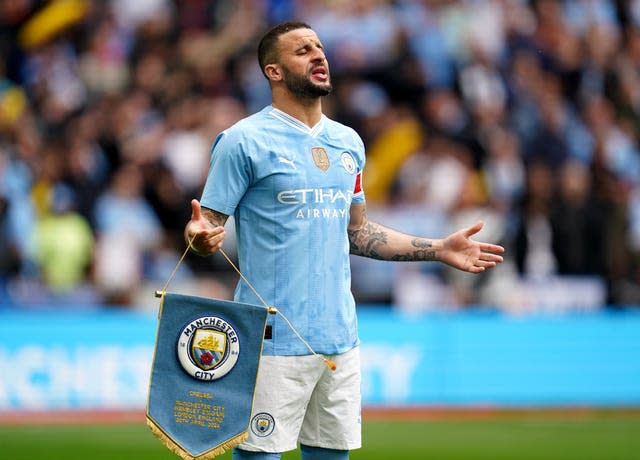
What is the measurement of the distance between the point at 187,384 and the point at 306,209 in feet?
3.11

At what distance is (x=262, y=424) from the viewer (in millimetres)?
5715

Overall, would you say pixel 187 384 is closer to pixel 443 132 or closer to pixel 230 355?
pixel 230 355

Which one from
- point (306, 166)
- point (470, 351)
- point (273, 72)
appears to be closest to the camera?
point (306, 166)

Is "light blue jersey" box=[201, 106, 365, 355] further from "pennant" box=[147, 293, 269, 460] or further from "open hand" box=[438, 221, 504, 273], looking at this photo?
"open hand" box=[438, 221, 504, 273]

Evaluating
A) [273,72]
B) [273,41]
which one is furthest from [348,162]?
[273,41]

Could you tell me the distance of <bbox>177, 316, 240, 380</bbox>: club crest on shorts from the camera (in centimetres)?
564

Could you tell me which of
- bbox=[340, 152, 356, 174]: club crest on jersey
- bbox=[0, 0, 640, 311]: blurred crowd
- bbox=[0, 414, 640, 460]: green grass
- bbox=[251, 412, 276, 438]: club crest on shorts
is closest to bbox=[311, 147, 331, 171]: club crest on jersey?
bbox=[340, 152, 356, 174]: club crest on jersey

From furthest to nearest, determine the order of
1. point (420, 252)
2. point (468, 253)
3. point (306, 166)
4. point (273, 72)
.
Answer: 1. point (420, 252)
2. point (468, 253)
3. point (273, 72)
4. point (306, 166)

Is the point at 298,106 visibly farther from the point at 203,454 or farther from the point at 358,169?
the point at 203,454

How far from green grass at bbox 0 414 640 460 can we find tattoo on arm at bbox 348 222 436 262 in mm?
4176

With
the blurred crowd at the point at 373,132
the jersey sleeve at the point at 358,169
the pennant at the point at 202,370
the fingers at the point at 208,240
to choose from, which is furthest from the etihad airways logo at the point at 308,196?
the blurred crowd at the point at 373,132

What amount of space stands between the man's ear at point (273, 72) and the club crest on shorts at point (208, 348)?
1.17 metres

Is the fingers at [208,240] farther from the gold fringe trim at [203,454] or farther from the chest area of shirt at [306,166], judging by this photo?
the gold fringe trim at [203,454]

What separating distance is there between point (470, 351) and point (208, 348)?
861 cm
